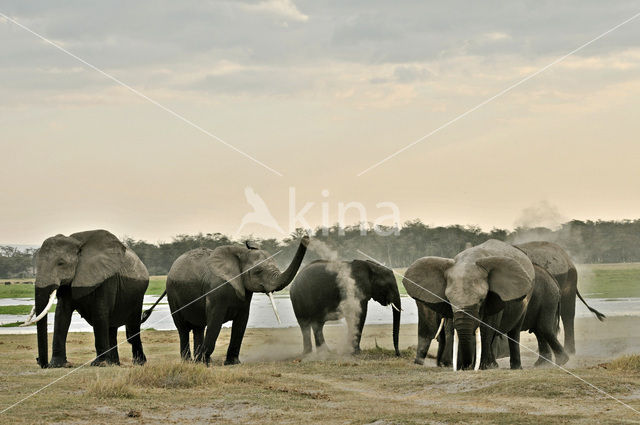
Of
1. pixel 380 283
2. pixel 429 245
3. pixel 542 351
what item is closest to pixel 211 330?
pixel 380 283

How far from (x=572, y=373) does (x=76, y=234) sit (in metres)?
10.6

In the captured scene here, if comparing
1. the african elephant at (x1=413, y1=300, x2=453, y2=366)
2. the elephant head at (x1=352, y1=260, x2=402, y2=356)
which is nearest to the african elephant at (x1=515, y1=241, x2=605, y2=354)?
the african elephant at (x1=413, y1=300, x2=453, y2=366)

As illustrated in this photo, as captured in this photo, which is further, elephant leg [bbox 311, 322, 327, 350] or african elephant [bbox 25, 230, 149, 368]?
elephant leg [bbox 311, 322, 327, 350]

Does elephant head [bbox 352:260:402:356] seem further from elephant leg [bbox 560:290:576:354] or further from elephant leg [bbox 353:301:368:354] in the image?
elephant leg [bbox 560:290:576:354]

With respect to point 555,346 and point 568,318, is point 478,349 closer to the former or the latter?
point 555,346

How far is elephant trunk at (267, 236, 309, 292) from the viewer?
19359mm

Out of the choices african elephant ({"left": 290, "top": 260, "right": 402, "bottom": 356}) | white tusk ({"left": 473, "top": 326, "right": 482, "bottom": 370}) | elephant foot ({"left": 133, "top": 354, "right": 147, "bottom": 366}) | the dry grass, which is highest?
african elephant ({"left": 290, "top": 260, "right": 402, "bottom": 356})

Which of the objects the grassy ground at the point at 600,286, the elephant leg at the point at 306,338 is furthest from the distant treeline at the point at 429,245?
the elephant leg at the point at 306,338

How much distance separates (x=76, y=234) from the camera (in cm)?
2100

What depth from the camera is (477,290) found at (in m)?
18.1

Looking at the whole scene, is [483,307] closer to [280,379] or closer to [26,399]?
[280,379]

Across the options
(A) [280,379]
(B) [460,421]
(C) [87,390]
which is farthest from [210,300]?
(B) [460,421]

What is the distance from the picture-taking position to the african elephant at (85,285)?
19.8m

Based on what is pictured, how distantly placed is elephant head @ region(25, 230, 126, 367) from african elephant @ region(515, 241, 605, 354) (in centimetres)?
934
